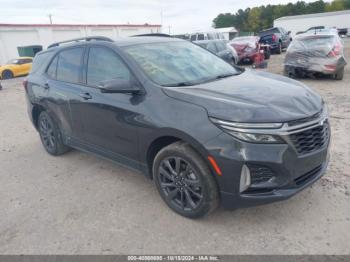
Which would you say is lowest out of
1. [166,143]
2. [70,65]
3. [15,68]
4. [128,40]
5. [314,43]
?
[15,68]

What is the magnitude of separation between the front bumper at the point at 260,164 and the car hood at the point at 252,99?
0.23 meters

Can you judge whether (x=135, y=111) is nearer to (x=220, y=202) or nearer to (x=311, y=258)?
(x=220, y=202)

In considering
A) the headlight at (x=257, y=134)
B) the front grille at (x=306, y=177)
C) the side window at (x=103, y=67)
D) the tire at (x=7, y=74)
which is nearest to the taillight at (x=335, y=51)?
the front grille at (x=306, y=177)

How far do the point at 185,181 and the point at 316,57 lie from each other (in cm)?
805

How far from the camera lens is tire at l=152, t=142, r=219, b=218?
2789 millimetres

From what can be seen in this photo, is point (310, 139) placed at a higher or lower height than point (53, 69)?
lower

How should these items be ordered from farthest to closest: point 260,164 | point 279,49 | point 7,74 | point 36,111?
point 279,49
point 7,74
point 36,111
point 260,164

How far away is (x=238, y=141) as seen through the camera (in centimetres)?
253

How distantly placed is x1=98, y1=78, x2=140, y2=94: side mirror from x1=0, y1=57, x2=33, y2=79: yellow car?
2022 cm

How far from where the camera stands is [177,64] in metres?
3.60

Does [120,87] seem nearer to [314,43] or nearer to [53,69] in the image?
[53,69]

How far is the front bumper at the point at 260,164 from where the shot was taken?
2512 mm

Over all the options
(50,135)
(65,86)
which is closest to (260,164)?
(65,86)

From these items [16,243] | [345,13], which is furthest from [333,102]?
[345,13]
